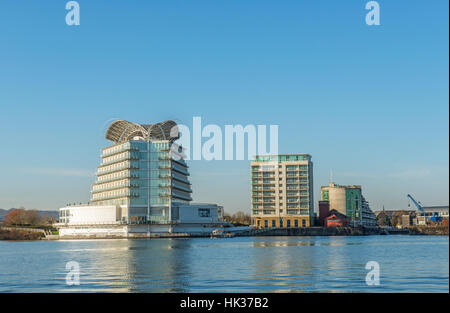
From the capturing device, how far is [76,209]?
592ft

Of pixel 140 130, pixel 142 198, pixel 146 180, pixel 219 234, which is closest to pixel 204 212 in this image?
pixel 219 234

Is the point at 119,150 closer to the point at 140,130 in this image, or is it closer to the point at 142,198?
the point at 140,130

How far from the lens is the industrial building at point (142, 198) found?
562ft

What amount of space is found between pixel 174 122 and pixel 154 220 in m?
35.1

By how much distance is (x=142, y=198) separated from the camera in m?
173

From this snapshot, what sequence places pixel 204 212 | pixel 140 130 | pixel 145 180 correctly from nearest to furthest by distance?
pixel 145 180, pixel 140 130, pixel 204 212

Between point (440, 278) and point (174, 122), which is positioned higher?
point (174, 122)

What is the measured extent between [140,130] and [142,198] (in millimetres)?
22739

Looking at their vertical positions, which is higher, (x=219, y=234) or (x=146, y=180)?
(x=146, y=180)

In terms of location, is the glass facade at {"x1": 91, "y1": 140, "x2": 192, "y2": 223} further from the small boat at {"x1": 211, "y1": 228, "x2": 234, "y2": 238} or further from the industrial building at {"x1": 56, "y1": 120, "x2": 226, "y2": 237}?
the small boat at {"x1": 211, "y1": 228, "x2": 234, "y2": 238}

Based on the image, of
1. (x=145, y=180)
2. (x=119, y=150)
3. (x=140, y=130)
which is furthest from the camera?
(x=140, y=130)
